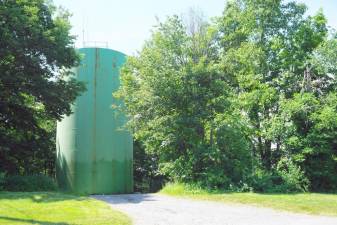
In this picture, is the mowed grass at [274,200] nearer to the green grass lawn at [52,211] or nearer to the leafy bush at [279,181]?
the leafy bush at [279,181]

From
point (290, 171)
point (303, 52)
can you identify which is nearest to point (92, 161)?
point (290, 171)

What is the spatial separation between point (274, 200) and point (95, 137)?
10829 millimetres

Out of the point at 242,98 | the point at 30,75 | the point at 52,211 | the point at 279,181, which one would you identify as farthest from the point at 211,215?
the point at 242,98

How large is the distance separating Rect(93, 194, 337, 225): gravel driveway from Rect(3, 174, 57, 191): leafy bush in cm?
480

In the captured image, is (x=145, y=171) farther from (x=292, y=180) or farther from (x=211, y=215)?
(x=211, y=215)

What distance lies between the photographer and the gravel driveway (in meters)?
10.3

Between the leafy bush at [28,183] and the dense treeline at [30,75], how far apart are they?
3368 millimetres

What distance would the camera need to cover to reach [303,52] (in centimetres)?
2472

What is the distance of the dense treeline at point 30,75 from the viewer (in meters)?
18.2

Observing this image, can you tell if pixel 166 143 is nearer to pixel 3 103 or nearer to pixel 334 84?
pixel 3 103

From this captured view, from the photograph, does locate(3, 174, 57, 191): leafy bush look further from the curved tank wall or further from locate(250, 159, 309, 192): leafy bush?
locate(250, 159, 309, 192): leafy bush

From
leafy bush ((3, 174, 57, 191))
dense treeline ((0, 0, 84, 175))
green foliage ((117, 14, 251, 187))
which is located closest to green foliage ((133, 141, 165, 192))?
dense treeline ((0, 0, 84, 175))

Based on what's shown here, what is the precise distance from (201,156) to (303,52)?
10.6 m

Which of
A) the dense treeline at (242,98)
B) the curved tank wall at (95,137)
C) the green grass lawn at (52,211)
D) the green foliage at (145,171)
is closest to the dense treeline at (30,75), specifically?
the curved tank wall at (95,137)
